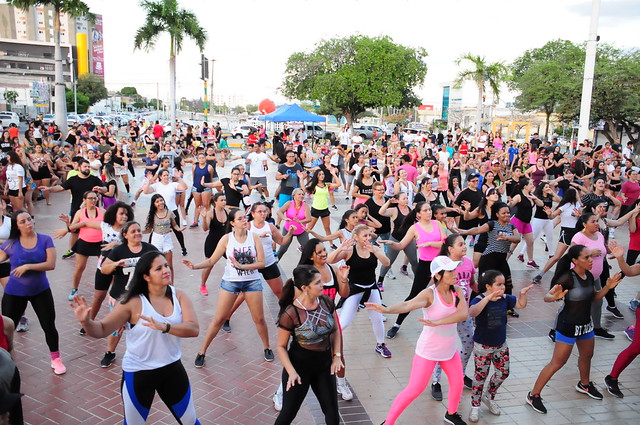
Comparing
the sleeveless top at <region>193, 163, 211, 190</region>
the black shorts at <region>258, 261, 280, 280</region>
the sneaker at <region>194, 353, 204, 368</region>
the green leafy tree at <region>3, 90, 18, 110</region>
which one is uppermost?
the green leafy tree at <region>3, 90, 18, 110</region>

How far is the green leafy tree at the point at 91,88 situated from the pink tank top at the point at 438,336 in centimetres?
9207

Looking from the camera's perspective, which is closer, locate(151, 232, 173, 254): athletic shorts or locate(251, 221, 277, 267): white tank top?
locate(251, 221, 277, 267): white tank top

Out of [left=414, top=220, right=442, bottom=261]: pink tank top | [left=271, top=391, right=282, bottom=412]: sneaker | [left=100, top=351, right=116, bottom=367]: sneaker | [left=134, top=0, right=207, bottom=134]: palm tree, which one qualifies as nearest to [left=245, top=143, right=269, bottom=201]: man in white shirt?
[left=414, top=220, right=442, bottom=261]: pink tank top

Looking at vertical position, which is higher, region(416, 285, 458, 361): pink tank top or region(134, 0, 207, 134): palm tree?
region(134, 0, 207, 134): palm tree

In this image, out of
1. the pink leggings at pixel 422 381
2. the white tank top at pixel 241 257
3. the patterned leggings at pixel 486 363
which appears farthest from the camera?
the white tank top at pixel 241 257

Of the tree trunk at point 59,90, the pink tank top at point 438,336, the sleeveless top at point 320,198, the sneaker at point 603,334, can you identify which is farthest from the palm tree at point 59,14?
the pink tank top at point 438,336

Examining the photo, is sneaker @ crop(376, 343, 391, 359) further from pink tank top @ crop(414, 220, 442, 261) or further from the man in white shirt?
the man in white shirt

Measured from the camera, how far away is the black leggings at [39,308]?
211 inches

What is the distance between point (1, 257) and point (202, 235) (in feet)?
21.7

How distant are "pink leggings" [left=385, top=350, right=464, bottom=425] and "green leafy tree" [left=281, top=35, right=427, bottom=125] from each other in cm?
3550

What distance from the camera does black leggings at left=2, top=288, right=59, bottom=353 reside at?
5.36 m

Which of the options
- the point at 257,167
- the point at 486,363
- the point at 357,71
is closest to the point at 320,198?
the point at 257,167

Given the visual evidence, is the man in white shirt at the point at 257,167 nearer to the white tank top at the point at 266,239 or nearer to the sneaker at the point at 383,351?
the white tank top at the point at 266,239

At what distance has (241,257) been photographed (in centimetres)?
582
